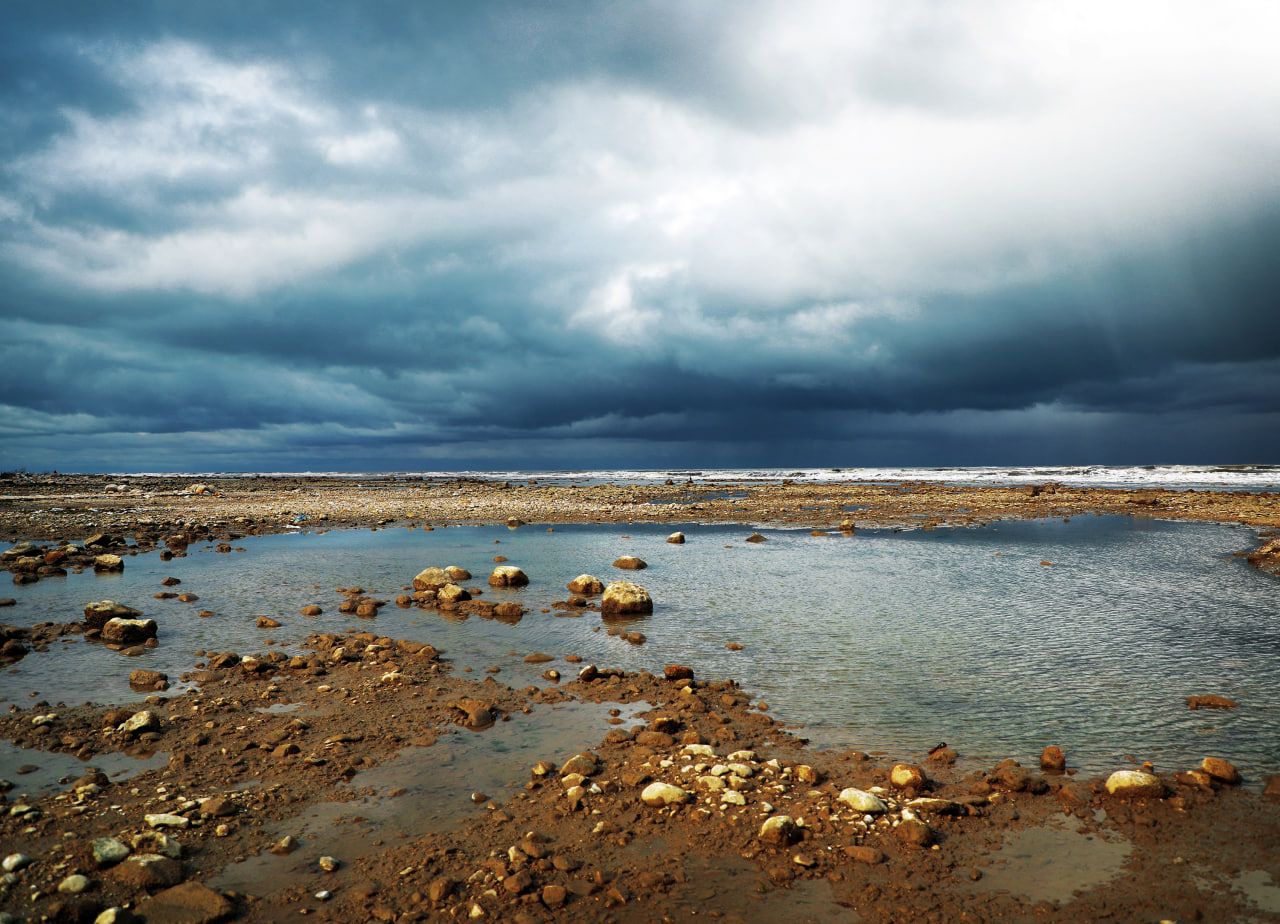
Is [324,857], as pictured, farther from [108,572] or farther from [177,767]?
[108,572]

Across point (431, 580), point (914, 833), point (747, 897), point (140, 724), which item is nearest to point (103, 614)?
point (431, 580)

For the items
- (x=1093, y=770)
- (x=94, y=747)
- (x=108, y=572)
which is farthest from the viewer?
(x=108, y=572)

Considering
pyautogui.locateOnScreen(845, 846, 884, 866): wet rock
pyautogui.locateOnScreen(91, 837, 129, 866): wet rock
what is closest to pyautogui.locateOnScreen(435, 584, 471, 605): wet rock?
pyautogui.locateOnScreen(91, 837, 129, 866): wet rock

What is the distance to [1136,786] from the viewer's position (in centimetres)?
867

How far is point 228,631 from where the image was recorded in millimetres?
18109

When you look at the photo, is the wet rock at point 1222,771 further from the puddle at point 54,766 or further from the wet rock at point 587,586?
the wet rock at point 587,586

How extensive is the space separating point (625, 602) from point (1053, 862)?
13524mm

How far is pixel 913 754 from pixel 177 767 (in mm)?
10546

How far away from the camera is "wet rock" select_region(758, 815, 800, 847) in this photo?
300 inches

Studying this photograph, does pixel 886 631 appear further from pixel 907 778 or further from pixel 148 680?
pixel 148 680

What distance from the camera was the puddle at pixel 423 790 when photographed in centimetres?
733

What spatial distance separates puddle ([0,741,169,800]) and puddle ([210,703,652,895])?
10.4 feet

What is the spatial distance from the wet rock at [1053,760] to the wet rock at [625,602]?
11.7 meters

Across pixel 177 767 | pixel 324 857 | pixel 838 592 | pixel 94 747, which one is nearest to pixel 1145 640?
pixel 838 592
